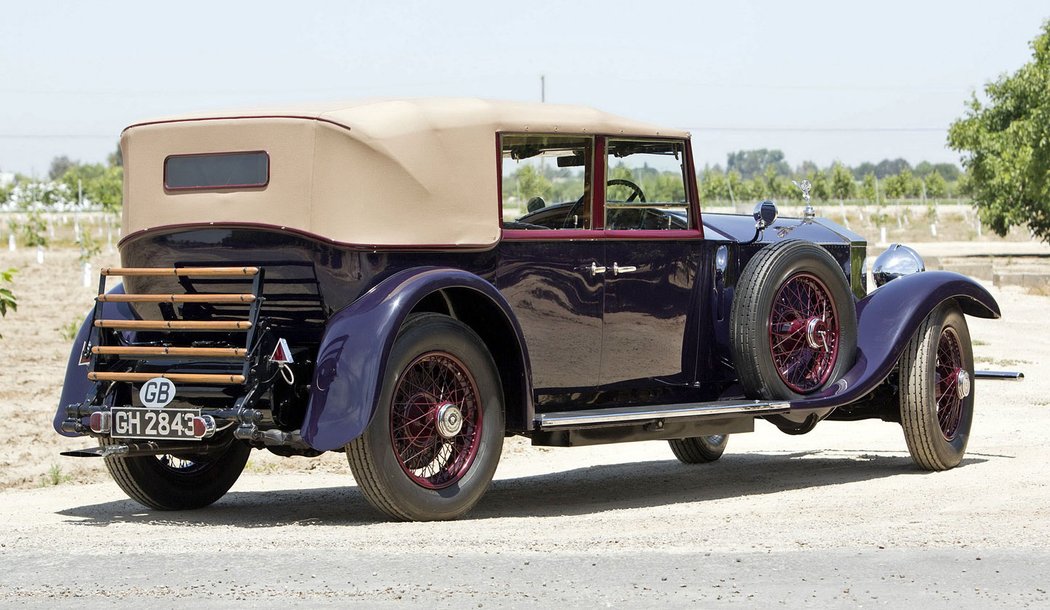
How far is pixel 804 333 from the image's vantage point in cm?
861

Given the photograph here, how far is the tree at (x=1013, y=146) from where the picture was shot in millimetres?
39094

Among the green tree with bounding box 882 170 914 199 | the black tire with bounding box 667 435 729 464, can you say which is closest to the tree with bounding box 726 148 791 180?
the green tree with bounding box 882 170 914 199

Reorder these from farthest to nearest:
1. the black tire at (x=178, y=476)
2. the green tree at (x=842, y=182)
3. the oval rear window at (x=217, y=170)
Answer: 1. the green tree at (x=842, y=182)
2. the black tire at (x=178, y=476)
3. the oval rear window at (x=217, y=170)

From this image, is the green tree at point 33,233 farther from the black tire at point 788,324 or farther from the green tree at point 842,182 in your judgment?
the green tree at point 842,182

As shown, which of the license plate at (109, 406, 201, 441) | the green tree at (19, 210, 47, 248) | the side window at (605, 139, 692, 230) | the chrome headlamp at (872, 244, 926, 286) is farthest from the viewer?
the green tree at (19, 210, 47, 248)

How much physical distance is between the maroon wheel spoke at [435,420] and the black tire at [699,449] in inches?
136

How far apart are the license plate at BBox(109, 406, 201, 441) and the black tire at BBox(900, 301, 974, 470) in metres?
4.54

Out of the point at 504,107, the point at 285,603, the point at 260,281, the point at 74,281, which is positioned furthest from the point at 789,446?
the point at 74,281

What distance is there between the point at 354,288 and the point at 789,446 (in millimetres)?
5448

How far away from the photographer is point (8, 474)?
33.8 feet

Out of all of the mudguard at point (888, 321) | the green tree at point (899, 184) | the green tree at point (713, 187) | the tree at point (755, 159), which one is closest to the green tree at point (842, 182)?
the green tree at point (899, 184)

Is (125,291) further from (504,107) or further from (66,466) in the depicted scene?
(66,466)

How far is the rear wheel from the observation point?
793 centimetres

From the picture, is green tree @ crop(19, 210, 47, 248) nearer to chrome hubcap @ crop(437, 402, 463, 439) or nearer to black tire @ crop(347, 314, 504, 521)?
black tire @ crop(347, 314, 504, 521)
